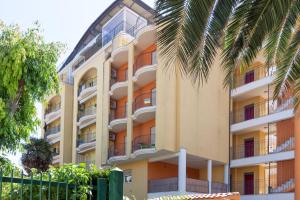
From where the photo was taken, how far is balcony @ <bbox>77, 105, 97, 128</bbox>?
4403 cm

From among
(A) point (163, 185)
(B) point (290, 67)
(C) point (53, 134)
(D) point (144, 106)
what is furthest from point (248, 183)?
(B) point (290, 67)

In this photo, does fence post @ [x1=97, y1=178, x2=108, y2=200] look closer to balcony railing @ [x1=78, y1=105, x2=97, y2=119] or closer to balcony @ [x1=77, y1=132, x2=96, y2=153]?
balcony @ [x1=77, y1=132, x2=96, y2=153]

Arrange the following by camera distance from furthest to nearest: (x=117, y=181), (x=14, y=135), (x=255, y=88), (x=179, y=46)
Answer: (x=255, y=88)
(x=14, y=135)
(x=179, y=46)
(x=117, y=181)

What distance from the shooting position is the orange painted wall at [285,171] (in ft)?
108

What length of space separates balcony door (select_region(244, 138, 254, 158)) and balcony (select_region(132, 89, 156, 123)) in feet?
25.2

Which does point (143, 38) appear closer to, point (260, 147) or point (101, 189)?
point (260, 147)

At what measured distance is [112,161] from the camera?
126 ft

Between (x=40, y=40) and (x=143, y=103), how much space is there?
2386 cm

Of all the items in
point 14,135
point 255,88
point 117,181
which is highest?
point 255,88

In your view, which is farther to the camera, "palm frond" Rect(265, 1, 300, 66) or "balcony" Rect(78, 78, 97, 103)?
"balcony" Rect(78, 78, 97, 103)

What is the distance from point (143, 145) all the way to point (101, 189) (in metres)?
30.0

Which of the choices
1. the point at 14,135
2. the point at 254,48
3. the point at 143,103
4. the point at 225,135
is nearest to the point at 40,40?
the point at 14,135

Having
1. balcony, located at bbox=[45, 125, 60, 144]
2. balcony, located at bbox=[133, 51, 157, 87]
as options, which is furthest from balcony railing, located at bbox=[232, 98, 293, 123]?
balcony, located at bbox=[45, 125, 60, 144]

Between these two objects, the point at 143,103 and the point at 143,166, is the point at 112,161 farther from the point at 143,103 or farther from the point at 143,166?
the point at 143,103
